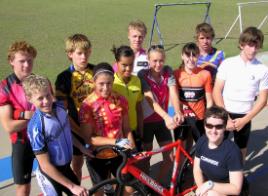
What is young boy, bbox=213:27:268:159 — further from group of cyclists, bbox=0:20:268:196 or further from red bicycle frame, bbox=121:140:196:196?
red bicycle frame, bbox=121:140:196:196

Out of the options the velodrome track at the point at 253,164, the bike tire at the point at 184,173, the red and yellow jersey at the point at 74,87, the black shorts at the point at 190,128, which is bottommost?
the velodrome track at the point at 253,164

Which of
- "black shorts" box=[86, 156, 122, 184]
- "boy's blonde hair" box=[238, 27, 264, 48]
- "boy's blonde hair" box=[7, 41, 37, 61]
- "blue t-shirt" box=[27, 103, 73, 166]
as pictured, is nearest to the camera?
"blue t-shirt" box=[27, 103, 73, 166]

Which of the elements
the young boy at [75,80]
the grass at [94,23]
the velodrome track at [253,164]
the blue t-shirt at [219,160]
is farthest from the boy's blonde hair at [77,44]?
the grass at [94,23]

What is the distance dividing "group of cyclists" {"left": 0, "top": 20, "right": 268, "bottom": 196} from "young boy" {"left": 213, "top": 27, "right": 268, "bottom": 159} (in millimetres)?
11

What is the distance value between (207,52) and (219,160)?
174 cm

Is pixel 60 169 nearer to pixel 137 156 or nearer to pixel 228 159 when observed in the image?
pixel 137 156

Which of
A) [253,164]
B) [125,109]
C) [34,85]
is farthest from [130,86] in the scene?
[253,164]

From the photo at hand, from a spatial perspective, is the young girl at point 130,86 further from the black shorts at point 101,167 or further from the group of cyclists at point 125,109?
the black shorts at point 101,167

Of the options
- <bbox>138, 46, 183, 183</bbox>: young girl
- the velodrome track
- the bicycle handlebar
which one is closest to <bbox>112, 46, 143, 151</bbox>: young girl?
<bbox>138, 46, 183, 183</bbox>: young girl

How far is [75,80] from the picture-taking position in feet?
12.0

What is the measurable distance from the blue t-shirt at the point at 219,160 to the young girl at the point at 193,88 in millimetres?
746

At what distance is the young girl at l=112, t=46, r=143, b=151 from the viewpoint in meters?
3.68

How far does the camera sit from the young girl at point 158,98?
395cm

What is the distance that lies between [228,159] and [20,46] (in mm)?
2053
